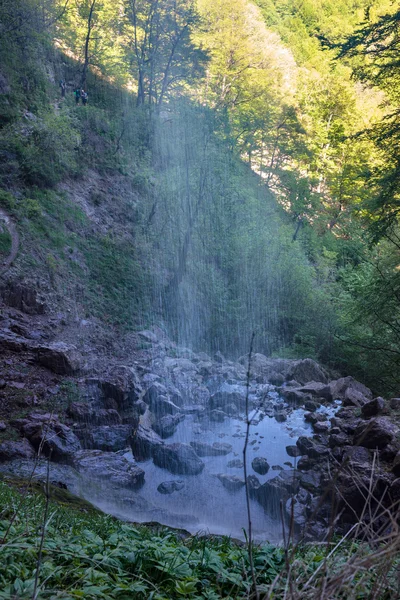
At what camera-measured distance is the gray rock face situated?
10.1m

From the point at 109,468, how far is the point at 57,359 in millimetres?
3734

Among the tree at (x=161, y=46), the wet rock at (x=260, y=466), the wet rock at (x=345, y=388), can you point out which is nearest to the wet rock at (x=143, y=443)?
the wet rock at (x=260, y=466)

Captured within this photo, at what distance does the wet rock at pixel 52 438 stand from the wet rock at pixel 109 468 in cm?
21

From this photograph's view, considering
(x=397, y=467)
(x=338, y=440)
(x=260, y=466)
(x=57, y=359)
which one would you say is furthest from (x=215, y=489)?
(x=57, y=359)

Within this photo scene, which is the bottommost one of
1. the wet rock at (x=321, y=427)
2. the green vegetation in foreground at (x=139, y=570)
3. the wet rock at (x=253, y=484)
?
the wet rock at (x=253, y=484)

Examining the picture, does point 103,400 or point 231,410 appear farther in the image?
point 231,410

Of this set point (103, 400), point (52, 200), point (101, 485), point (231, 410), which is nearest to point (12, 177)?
point (52, 200)

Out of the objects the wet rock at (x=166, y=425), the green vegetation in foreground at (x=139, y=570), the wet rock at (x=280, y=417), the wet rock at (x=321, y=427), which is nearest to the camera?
the green vegetation in foreground at (x=139, y=570)

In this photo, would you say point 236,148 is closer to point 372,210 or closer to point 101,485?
point 372,210

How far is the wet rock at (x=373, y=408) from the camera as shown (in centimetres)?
1152

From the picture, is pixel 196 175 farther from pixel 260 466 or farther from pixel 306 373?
pixel 260 466

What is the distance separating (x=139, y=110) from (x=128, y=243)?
8563mm

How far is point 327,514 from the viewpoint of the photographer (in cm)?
859

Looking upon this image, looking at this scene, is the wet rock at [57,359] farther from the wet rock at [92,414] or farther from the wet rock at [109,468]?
the wet rock at [109,468]
